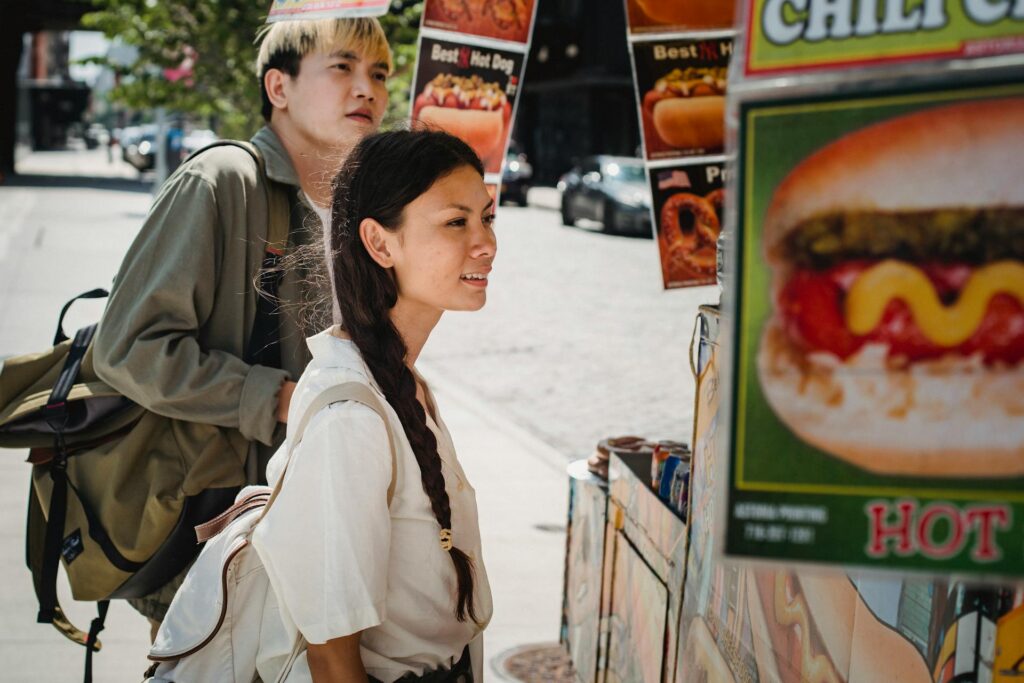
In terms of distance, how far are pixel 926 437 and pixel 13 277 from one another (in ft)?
47.1

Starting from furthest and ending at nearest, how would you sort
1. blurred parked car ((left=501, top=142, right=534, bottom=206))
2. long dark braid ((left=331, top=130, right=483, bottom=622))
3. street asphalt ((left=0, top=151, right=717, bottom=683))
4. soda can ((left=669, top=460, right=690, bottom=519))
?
blurred parked car ((left=501, top=142, right=534, bottom=206)) → street asphalt ((left=0, top=151, right=717, bottom=683)) → soda can ((left=669, top=460, right=690, bottom=519)) → long dark braid ((left=331, top=130, right=483, bottom=622))

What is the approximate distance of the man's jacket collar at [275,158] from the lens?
3.13 meters

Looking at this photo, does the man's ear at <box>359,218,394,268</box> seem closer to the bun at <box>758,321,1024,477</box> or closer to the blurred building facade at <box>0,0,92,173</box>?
the bun at <box>758,321,1024,477</box>

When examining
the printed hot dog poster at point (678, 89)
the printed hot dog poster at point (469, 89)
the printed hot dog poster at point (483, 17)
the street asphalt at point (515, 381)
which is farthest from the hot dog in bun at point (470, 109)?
the street asphalt at point (515, 381)

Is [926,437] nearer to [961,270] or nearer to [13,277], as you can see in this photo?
[961,270]

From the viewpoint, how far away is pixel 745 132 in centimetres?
132

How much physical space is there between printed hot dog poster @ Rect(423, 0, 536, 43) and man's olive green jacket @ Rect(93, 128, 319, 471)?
116 centimetres

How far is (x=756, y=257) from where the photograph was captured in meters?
1.32

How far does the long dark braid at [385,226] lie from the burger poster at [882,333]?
99cm

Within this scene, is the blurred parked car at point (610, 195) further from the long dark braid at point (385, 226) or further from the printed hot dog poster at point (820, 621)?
the long dark braid at point (385, 226)

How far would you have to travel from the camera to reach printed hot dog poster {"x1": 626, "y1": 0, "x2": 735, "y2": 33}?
151 inches

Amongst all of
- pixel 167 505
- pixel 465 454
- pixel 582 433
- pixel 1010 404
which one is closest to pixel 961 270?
pixel 1010 404

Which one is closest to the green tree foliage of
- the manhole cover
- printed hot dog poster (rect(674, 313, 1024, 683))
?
the manhole cover

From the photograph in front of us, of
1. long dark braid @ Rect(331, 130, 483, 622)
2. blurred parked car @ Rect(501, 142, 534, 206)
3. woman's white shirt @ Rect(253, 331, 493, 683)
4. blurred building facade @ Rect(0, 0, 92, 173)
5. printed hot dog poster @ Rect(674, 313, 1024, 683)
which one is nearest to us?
printed hot dog poster @ Rect(674, 313, 1024, 683)
